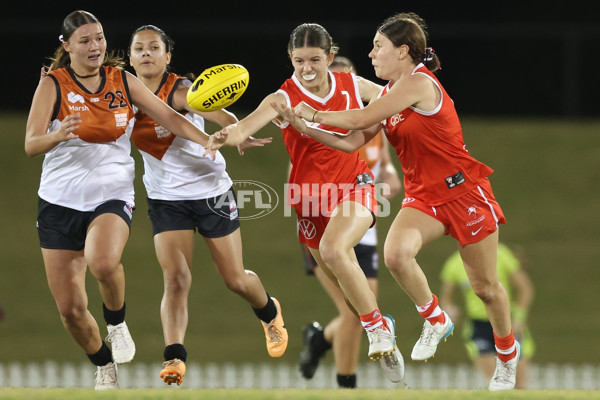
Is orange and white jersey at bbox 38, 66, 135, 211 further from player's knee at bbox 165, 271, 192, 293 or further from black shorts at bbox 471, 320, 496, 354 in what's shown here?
black shorts at bbox 471, 320, 496, 354

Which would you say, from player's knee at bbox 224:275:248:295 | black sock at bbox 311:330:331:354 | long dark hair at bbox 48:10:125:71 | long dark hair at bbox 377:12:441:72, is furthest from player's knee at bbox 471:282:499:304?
long dark hair at bbox 48:10:125:71

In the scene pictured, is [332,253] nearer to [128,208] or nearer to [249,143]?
[249,143]

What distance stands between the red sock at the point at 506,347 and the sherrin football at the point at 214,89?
2479 mm

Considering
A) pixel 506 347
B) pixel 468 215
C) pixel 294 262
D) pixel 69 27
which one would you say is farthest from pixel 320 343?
pixel 294 262

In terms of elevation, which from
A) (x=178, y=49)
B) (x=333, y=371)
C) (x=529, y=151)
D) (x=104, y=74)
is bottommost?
(x=333, y=371)

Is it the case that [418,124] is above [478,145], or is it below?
below

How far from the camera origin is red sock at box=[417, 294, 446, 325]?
6461 mm

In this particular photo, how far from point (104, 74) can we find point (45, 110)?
1.73 ft

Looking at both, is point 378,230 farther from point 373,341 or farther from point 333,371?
point 373,341

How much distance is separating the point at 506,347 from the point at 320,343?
8.77 ft

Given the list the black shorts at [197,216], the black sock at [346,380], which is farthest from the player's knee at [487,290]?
the black sock at [346,380]

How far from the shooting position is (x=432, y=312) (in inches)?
255

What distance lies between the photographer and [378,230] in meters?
16.1

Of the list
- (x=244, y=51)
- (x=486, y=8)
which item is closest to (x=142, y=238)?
(x=244, y=51)
